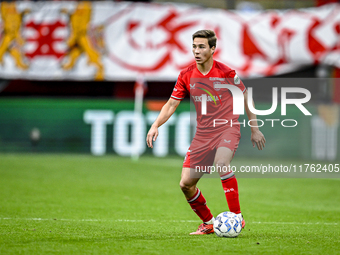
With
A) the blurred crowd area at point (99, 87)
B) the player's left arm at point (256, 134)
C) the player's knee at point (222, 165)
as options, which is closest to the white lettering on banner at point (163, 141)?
the blurred crowd area at point (99, 87)

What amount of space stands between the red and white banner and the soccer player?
13.3 metres

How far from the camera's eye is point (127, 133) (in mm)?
16719

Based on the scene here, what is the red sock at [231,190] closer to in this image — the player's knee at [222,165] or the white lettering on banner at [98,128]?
the player's knee at [222,165]

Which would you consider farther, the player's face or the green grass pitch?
the player's face

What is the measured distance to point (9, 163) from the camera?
46.6 ft

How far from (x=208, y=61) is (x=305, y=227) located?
2.46 m

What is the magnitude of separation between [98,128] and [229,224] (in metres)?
12.0

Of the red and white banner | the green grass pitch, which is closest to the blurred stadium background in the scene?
the red and white banner

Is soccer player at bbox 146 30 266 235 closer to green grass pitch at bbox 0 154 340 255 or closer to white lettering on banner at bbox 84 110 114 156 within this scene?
green grass pitch at bbox 0 154 340 255

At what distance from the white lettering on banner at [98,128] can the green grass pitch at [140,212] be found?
2643mm

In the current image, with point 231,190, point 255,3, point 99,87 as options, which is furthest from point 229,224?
point 255,3

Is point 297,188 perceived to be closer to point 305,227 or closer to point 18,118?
point 305,227

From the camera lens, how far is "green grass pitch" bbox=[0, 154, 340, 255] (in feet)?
16.4

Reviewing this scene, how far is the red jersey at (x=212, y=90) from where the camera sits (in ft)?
18.8
